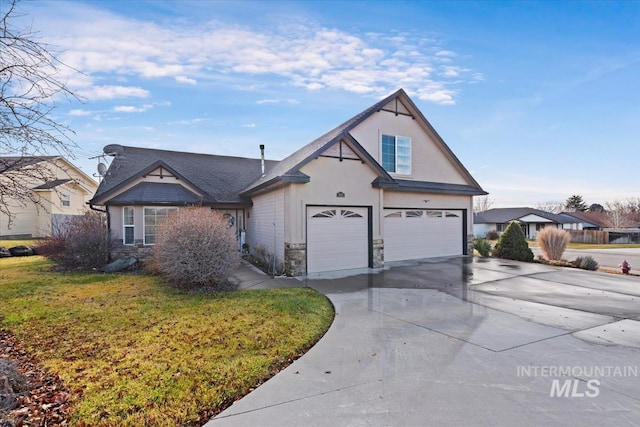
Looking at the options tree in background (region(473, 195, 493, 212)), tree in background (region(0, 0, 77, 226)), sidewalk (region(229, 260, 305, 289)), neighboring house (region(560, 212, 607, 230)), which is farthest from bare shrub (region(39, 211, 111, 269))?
tree in background (region(473, 195, 493, 212))

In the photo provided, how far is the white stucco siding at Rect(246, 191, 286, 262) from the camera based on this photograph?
11.8 meters

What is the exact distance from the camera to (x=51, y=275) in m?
11.4

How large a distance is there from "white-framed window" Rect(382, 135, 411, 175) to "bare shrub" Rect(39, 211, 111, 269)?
12.4 metres

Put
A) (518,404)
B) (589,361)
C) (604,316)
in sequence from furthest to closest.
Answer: (604,316), (589,361), (518,404)

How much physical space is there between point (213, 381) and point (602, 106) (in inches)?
719

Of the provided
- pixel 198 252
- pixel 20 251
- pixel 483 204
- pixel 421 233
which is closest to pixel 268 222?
pixel 198 252

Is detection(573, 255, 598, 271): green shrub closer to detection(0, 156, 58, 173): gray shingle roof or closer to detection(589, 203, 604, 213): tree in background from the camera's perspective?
detection(0, 156, 58, 173): gray shingle roof

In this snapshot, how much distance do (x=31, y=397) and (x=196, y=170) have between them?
15980 millimetres

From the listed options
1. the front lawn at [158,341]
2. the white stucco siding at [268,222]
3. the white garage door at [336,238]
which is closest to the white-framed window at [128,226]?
the front lawn at [158,341]

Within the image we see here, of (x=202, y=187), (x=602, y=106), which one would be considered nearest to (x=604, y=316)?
(x=602, y=106)

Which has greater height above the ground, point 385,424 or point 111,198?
point 111,198

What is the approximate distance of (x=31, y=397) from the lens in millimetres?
3672

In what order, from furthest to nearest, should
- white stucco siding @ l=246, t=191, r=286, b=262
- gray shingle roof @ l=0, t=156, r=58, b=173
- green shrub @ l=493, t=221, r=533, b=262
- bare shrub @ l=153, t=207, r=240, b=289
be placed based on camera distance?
green shrub @ l=493, t=221, r=533, b=262
white stucco siding @ l=246, t=191, r=286, b=262
bare shrub @ l=153, t=207, r=240, b=289
gray shingle roof @ l=0, t=156, r=58, b=173

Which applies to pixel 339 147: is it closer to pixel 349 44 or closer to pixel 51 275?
pixel 349 44
